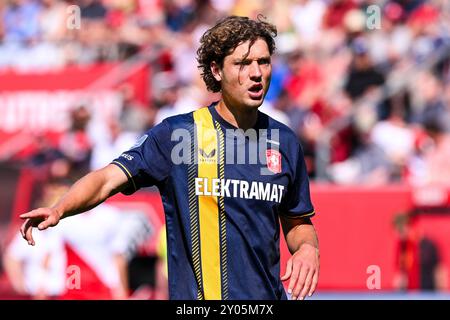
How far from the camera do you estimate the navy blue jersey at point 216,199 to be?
17.6 feet

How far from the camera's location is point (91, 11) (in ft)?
59.1

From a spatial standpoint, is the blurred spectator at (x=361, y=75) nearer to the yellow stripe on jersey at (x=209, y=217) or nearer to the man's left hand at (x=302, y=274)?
the yellow stripe on jersey at (x=209, y=217)

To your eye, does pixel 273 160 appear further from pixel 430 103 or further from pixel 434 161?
pixel 430 103

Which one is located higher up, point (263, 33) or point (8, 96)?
point (8, 96)

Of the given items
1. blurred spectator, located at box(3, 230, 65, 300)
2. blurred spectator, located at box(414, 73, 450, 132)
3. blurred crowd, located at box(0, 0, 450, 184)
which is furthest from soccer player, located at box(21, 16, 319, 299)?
blurred spectator, located at box(414, 73, 450, 132)

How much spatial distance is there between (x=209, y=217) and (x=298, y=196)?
56cm

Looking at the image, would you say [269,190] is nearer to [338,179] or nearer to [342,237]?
[342,237]

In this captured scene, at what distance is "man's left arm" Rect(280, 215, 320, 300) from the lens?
5.14 metres

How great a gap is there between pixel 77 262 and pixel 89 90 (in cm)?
422

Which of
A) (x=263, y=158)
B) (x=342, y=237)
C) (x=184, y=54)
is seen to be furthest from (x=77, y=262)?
(x=263, y=158)
